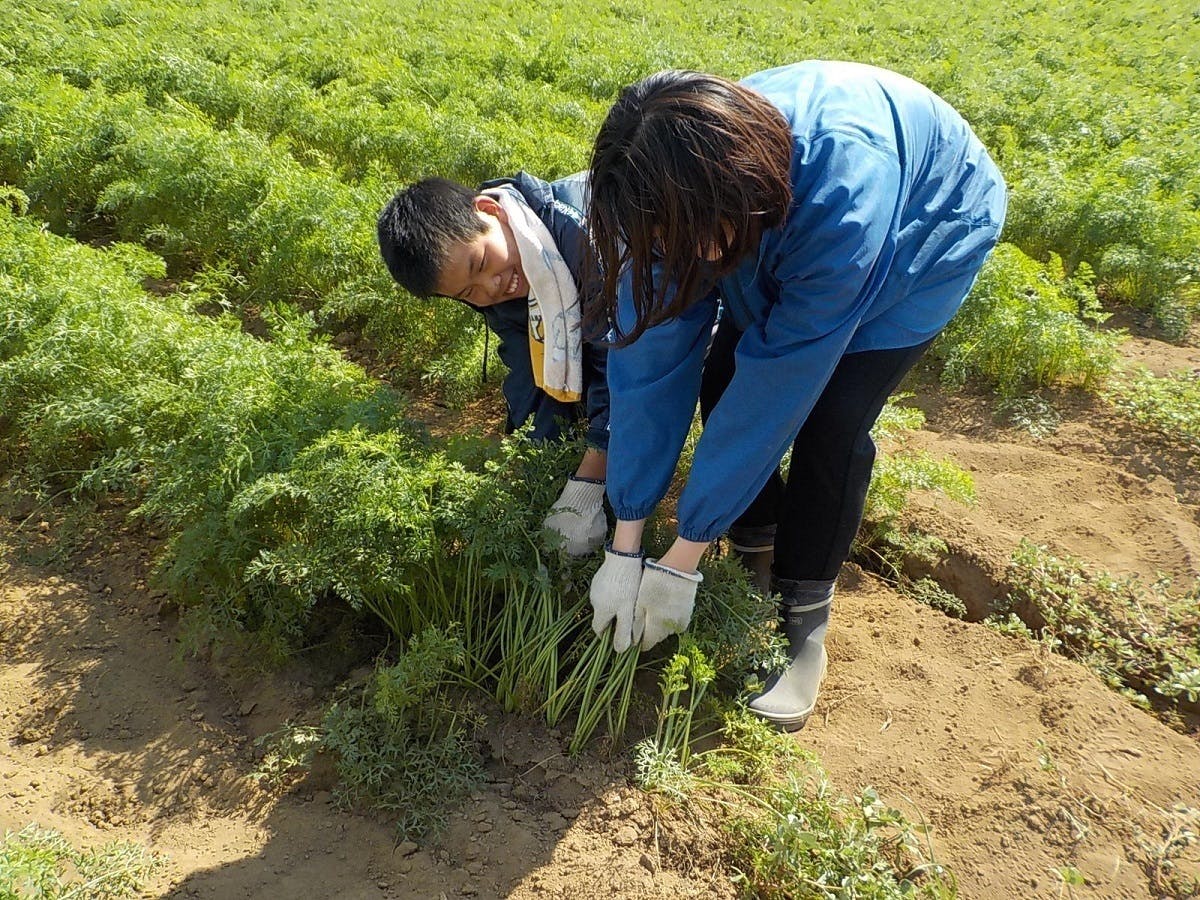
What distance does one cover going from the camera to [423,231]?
8.12ft

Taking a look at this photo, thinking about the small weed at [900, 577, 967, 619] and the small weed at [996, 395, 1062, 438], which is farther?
the small weed at [996, 395, 1062, 438]

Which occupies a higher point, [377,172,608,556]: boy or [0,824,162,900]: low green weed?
[377,172,608,556]: boy

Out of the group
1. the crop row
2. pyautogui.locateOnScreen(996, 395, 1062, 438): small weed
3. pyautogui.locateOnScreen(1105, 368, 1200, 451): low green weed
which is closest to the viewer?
pyautogui.locateOnScreen(1105, 368, 1200, 451): low green weed

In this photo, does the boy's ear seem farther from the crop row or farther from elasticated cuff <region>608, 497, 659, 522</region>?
the crop row

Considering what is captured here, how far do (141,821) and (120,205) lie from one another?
3.87 metres

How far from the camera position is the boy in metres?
2.52

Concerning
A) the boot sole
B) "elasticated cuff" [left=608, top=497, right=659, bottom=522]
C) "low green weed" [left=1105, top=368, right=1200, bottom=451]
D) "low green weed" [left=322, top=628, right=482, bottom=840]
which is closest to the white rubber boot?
the boot sole

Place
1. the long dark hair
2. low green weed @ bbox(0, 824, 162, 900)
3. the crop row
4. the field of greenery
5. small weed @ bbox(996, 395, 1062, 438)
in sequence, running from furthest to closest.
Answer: the crop row → small weed @ bbox(996, 395, 1062, 438) → the field of greenery → low green weed @ bbox(0, 824, 162, 900) → the long dark hair

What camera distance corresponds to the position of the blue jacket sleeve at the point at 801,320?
168 centimetres

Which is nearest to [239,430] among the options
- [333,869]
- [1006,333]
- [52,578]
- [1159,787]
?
[52,578]

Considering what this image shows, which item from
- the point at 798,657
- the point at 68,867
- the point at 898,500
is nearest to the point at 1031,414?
the point at 898,500

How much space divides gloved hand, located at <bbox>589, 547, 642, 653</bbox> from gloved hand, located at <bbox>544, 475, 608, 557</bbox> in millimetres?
222

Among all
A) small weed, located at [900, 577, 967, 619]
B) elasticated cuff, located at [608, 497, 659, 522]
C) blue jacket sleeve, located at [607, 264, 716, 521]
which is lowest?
small weed, located at [900, 577, 967, 619]

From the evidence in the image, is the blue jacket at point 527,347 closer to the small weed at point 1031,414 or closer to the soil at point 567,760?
the soil at point 567,760
